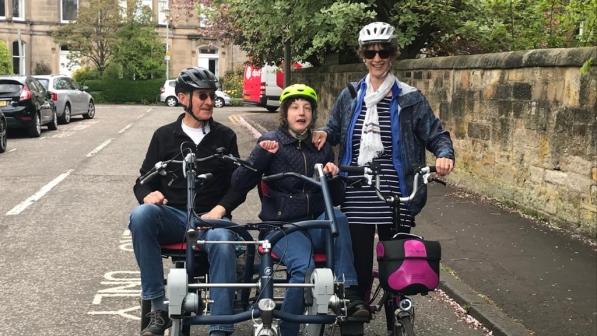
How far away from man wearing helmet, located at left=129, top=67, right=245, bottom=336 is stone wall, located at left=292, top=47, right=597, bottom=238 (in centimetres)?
422

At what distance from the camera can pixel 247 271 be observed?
387cm

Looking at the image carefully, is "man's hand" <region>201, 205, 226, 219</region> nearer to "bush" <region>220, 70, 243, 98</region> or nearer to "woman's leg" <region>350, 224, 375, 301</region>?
"woman's leg" <region>350, 224, 375, 301</region>

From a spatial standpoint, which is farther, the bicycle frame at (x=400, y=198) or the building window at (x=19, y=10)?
the building window at (x=19, y=10)

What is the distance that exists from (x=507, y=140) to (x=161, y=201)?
229 inches

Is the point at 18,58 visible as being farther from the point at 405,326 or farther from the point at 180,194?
the point at 405,326

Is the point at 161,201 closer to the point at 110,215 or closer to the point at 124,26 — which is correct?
the point at 110,215

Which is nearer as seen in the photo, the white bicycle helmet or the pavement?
the white bicycle helmet

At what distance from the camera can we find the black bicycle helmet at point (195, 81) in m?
4.33

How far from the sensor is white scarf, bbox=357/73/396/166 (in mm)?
4047

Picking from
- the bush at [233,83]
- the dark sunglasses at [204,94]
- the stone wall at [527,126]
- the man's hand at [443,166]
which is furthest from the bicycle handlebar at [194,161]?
the bush at [233,83]

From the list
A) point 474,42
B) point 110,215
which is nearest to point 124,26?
point 474,42

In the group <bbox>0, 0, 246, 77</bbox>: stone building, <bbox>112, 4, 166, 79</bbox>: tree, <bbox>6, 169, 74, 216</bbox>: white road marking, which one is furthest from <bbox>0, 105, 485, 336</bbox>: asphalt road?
<bbox>0, 0, 246, 77</bbox>: stone building

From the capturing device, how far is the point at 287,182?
4129 mm

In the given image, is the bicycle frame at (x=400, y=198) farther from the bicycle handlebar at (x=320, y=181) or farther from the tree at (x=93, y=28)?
the tree at (x=93, y=28)
